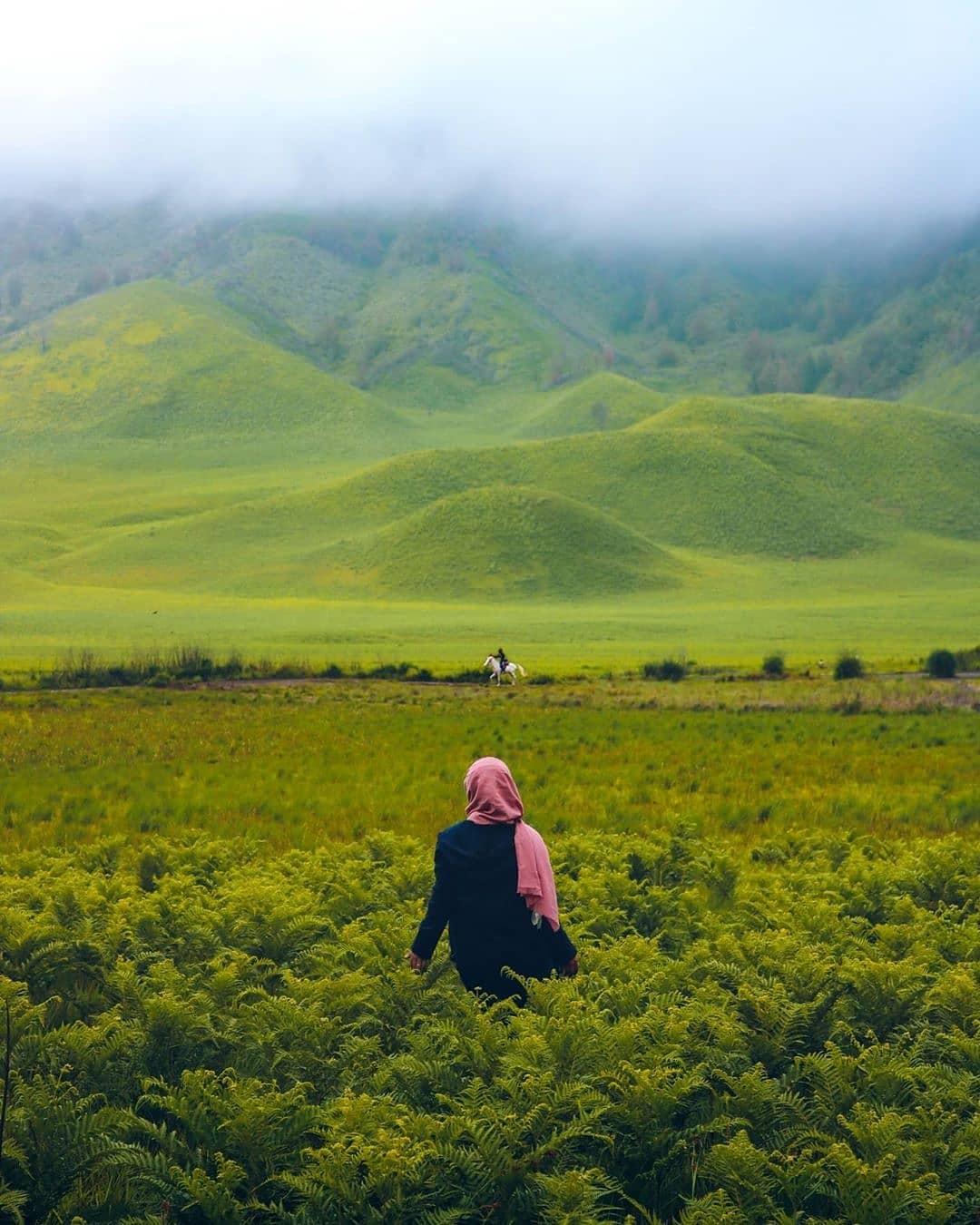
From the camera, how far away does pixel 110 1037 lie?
29.7 feet

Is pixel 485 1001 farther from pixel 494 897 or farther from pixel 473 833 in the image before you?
pixel 473 833

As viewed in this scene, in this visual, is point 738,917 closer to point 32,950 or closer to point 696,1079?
point 696,1079

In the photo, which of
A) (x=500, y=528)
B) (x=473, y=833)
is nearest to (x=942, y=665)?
(x=473, y=833)

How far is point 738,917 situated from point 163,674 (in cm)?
4138

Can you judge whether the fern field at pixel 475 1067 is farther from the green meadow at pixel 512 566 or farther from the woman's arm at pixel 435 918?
the green meadow at pixel 512 566

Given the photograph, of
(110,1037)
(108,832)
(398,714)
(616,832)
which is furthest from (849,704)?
(110,1037)

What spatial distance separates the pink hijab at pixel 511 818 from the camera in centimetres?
919

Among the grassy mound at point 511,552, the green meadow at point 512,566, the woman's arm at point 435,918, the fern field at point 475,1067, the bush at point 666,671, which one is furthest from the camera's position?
the grassy mound at point 511,552

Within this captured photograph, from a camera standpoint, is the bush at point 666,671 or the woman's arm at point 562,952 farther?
the bush at point 666,671

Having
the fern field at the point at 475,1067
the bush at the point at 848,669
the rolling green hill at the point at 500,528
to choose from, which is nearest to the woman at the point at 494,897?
the fern field at the point at 475,1067

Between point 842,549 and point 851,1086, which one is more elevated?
point 842,549

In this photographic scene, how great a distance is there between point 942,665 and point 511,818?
47.7 m

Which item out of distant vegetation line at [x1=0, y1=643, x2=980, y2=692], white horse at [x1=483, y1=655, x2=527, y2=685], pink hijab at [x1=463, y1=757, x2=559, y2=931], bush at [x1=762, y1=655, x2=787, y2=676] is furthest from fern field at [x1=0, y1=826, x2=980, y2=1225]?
bush at [x1=762, y1=655, x2=787, y2=676]

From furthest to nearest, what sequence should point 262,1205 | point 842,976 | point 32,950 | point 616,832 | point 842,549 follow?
1. point 842,549
2. point 616,832
3. point 32,950
4. point 842,976
5. point 262,1205
